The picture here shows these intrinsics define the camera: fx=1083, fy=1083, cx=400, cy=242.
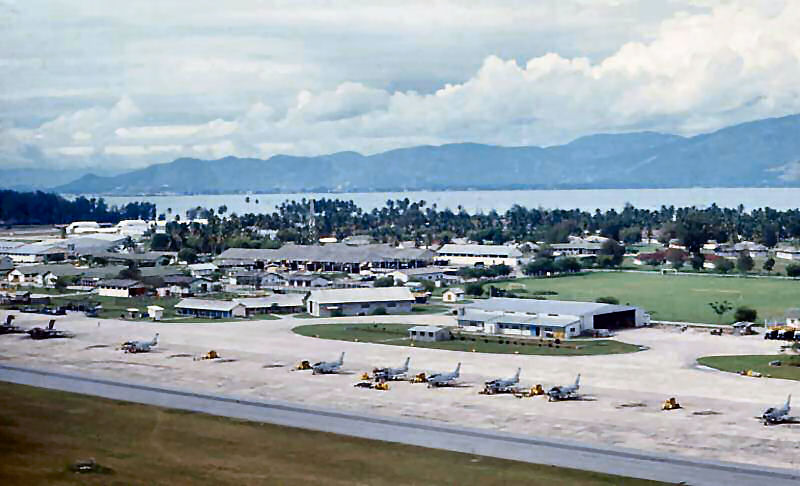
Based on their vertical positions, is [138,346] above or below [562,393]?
below

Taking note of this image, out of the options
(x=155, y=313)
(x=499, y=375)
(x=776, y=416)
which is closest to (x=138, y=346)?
(x=155, y=313)

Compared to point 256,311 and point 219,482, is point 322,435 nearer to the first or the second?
point 219,482

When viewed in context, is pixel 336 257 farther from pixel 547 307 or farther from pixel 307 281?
pixel 547 307

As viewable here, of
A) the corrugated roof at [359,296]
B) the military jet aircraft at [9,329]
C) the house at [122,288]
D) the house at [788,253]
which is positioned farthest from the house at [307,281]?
the house at [788,253]

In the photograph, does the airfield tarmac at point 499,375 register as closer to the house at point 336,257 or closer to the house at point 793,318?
the house at point 793,318

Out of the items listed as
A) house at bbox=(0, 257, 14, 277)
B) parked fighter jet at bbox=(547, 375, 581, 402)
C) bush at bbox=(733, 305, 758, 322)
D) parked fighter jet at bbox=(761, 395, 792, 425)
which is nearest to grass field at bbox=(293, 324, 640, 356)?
bush at bbox=(733, 305, 758, 322)

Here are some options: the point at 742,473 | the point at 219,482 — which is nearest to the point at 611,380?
the point at 742,473

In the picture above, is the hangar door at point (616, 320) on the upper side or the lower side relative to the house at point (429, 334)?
upper
